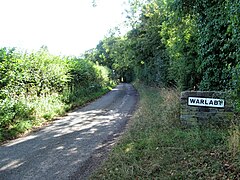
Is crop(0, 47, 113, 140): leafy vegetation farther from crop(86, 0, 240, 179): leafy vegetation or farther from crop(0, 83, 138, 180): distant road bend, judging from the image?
crop(86, 0, 240, 179): leafy vegetation

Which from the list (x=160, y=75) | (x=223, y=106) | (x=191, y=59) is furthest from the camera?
(x=160, y=75)

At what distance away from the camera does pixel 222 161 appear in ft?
12.7

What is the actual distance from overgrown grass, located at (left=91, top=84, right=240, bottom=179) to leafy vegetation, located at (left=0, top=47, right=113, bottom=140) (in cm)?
419

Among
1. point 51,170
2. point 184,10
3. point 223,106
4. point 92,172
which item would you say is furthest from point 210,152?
point 184,10

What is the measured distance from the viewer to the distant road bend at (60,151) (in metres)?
4.36

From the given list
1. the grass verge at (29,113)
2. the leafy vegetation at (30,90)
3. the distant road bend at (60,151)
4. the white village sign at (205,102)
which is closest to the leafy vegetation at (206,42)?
the white village sign at (205,102)

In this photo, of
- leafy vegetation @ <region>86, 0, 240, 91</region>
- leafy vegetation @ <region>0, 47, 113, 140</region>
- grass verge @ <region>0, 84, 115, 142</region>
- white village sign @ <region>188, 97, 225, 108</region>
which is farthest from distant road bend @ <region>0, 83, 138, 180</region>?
leafy vegetation @ <region>86, 0, 240, 91</region>

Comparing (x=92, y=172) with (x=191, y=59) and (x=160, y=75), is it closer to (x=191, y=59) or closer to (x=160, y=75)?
(x=191, y=59)

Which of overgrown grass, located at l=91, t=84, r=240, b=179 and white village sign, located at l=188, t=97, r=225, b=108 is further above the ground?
white village sign, located at l=188, t=97, r=225, b=108

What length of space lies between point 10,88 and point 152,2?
13.4m

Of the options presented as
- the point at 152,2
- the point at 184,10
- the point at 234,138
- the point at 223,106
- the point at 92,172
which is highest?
Result: the point at 152,2

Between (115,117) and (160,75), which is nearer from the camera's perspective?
(115,117)

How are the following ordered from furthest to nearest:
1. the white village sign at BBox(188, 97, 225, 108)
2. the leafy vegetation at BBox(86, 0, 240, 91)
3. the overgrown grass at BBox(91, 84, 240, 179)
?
1. the white village sign at BBox(188, 97, 225, 108)
2. the leafy vegetation at BBox(86, 0, 240, 91)
3. the overgrown grass at BBox(91, 84, 240, 179)

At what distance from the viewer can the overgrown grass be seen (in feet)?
12.2
